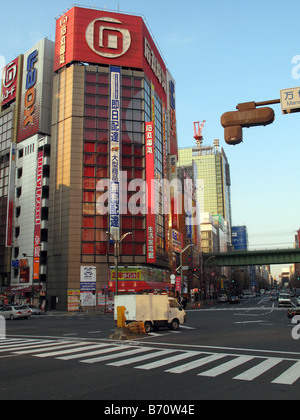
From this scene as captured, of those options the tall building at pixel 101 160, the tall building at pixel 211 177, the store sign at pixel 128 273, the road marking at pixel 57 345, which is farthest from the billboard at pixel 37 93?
the tall building at pixel 211 177

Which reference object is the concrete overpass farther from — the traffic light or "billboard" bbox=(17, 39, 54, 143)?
the traffic light

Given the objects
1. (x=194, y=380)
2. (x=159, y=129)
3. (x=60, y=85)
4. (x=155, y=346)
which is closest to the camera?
(x=194, y=380)

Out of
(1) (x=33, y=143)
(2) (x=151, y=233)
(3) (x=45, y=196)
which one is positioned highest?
(1) (x=33, y=143)

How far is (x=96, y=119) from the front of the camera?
65.8 metres

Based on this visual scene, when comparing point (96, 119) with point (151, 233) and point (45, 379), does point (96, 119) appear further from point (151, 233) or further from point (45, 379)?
point (45, 379)

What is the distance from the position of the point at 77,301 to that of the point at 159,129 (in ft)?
118

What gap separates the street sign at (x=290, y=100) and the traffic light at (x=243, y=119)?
0.33 meters

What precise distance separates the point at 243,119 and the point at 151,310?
58.8ft

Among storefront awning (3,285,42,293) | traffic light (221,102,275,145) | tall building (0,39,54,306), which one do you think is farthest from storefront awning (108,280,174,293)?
traffic light (221,102,275,145)

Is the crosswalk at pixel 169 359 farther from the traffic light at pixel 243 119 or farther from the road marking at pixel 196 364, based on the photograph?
the traffic light at pixel 243 119

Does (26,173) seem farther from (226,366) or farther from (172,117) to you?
(226,366)

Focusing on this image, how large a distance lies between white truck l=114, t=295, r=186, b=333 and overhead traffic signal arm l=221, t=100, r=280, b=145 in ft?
54.4

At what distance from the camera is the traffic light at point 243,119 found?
9.30m
